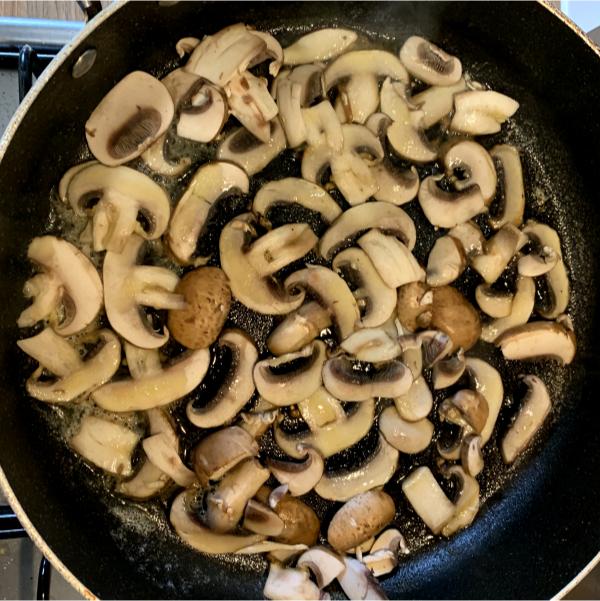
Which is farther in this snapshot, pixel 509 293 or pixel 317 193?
pixel 509 293

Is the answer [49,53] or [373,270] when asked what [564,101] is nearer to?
[373,270]

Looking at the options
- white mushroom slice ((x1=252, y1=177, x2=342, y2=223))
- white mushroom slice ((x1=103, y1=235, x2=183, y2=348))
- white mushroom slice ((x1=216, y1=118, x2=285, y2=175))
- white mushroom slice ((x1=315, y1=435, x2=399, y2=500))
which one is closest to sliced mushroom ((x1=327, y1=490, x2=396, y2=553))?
white mushroom slice ((x1=315, y1=435, x2=399, y2=500))

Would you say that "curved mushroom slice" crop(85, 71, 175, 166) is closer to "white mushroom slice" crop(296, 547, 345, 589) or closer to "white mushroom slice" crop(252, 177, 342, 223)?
"white mushroom slice" crop(252, 177, 342, 223)

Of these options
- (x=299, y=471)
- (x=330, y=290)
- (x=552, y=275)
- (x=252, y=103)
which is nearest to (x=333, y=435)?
(x=299, y=471)

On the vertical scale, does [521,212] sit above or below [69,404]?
above

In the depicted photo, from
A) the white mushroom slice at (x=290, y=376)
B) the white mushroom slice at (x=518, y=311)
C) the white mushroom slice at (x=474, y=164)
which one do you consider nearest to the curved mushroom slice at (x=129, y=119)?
the white mushroom slice at (x=290, y=376)

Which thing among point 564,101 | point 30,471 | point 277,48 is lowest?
point 30,471

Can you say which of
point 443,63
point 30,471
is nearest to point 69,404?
point 30,471
